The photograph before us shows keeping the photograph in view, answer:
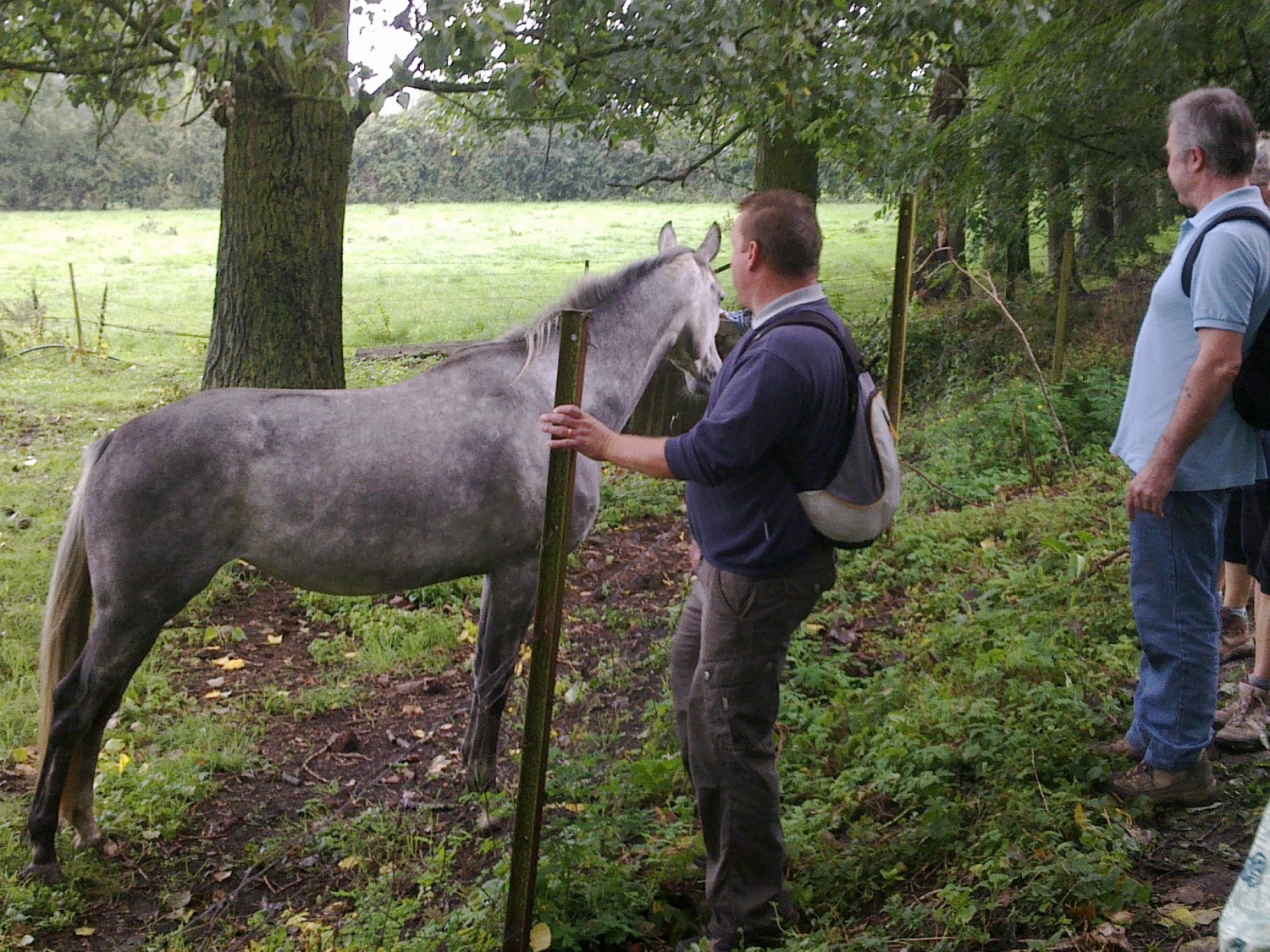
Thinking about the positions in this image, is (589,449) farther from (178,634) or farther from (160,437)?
(178,634)

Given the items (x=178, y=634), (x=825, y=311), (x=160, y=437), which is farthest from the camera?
(x=178, y=634)

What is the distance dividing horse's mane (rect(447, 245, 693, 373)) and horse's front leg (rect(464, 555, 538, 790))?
3.03 feet

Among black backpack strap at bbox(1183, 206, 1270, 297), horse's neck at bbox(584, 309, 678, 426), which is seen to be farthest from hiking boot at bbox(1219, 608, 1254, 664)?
horse's neck at bbox(584, 309, 678, 426)

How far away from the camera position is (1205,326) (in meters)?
2.84

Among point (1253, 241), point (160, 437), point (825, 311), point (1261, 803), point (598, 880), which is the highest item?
point (1253, 241)

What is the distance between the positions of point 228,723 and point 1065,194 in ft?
28.7

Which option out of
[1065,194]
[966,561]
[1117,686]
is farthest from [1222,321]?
[1065,194]

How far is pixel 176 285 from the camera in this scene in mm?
22578

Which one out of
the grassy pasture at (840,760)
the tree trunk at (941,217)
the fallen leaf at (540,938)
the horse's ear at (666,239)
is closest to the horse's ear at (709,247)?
the horse's ear at (666,239)

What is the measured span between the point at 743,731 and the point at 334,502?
6.69 ft

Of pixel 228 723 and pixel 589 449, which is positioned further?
pixel 228 723

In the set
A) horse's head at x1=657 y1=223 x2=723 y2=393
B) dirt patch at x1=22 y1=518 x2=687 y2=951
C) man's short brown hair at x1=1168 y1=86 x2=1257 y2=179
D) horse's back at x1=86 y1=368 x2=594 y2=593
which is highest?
man's short brown hair at x1=1168 y1=86 x2=1257 y2=179

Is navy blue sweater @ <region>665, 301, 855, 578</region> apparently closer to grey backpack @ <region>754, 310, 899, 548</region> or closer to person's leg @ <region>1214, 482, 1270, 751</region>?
grey backpack @ <region>754, 310, 899, 548</region>

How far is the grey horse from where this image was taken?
3928mm
